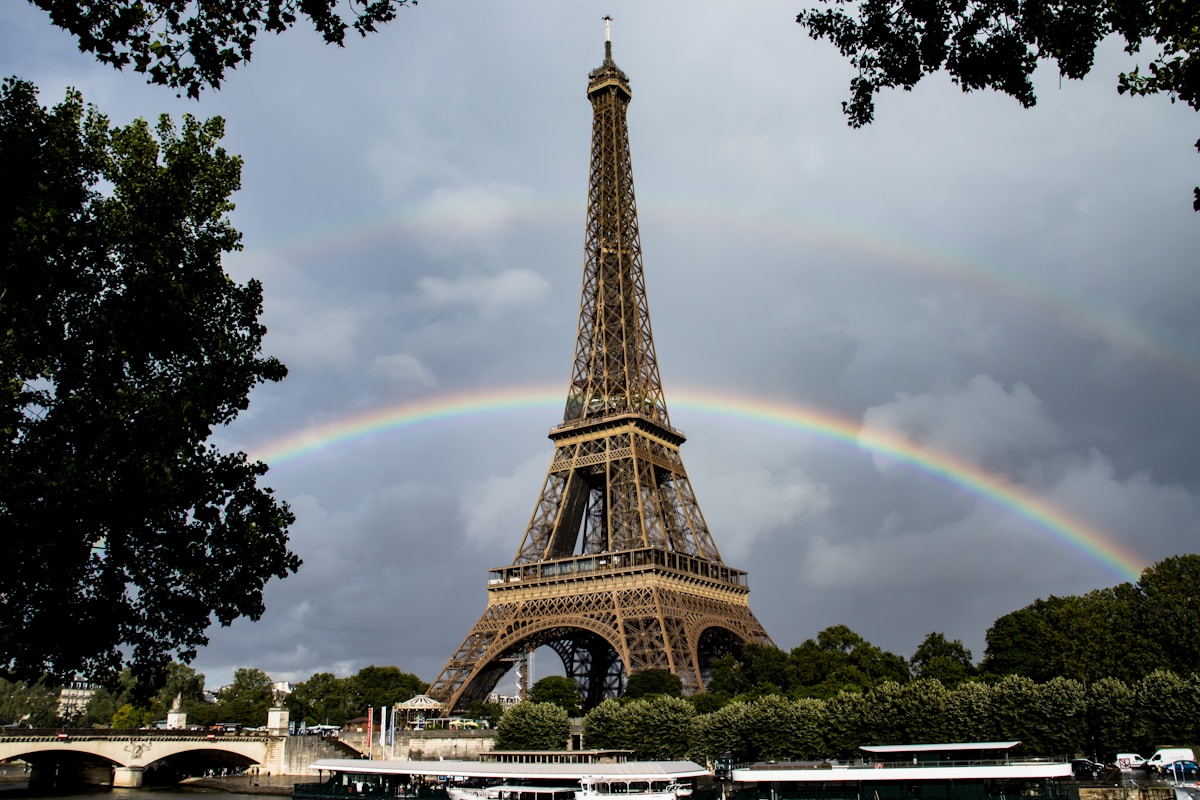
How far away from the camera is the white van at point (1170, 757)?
50969 mm

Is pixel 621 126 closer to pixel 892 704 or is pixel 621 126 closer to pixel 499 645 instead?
pixel 499 645

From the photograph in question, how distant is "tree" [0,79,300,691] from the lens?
1672cm

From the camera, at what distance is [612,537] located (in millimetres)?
85375

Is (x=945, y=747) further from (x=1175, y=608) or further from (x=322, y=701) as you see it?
(x=322, y=701)

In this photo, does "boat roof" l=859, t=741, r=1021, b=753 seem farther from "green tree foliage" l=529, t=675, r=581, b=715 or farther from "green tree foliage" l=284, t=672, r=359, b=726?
"green tree foliage" l=284, t=672, r=359, b=726

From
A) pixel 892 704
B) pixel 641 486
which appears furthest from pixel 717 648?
pixel 892 704

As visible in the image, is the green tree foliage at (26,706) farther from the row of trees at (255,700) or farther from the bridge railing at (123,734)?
the bridge railing at (123,734)

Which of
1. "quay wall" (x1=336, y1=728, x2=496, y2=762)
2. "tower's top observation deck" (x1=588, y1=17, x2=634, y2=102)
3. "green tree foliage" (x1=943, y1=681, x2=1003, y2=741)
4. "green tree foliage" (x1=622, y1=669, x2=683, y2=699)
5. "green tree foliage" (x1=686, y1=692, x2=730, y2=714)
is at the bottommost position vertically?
"quay wall" (x1=336, y1=728, x2=496, y2=762)

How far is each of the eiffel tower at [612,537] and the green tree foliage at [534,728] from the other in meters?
6.57

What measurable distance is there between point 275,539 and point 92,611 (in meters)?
3.77

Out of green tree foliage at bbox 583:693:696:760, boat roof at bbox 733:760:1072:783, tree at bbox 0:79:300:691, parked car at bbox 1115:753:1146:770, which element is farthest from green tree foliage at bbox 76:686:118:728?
tree at bbox 0:79:300:691

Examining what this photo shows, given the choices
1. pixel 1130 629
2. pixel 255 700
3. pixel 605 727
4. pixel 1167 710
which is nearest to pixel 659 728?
pixel 605 727

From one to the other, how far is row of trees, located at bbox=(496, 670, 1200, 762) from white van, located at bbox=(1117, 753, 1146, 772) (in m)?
0.86

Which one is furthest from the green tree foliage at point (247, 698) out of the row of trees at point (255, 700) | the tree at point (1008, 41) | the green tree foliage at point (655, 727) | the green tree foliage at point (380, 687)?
the tree at point (1008, 41)
